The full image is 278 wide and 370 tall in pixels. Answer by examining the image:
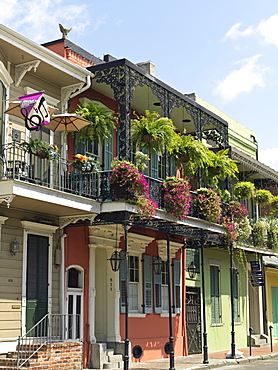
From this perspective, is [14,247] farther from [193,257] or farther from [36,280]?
[193,257]

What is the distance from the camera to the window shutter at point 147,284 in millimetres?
17531

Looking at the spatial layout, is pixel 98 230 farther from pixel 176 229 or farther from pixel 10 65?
pixel 10 65

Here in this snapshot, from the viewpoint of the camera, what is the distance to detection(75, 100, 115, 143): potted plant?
14945 mm

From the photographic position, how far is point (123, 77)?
1490cm

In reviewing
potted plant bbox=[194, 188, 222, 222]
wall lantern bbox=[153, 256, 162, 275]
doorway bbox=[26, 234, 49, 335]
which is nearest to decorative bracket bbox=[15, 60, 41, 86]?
doorway bbox=[26, 234, 49, 335]

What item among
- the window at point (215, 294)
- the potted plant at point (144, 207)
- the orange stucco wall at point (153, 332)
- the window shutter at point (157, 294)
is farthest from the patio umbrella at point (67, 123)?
the window at point (215, 294)

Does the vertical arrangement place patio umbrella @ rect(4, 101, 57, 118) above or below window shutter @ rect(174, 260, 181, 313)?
above

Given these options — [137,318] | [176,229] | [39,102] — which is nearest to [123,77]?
[39,102]

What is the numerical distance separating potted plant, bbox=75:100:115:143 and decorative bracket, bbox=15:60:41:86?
1.76m

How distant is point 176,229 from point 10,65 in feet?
21.9

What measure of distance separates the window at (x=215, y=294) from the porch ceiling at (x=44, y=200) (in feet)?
28.4

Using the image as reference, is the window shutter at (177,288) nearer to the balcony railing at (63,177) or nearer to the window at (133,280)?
the window at (133,280)

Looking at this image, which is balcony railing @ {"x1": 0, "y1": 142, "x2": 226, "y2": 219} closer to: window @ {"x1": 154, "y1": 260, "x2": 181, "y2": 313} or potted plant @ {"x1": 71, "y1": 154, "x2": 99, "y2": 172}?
potted plant @ {"x1": 71, "y1": 154, "x2": 99, "y2": 172}

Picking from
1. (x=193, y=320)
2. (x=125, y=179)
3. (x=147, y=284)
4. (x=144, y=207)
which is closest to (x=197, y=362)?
(x=147, y=284)
